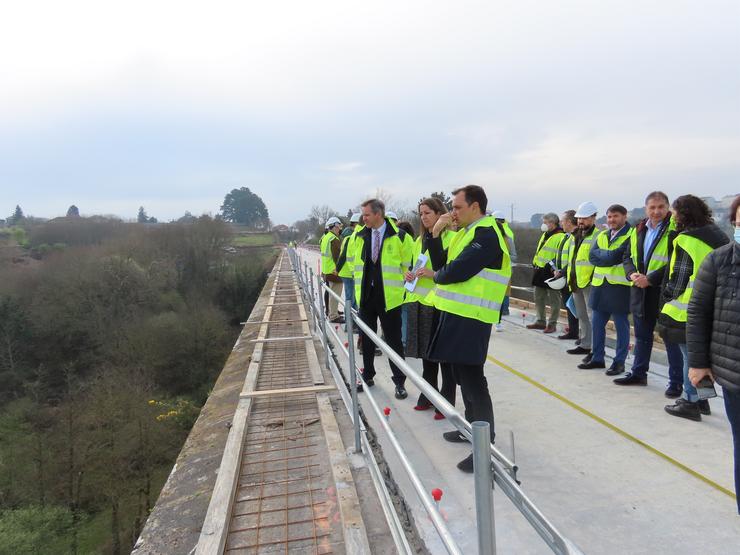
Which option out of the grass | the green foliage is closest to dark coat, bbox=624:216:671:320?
the green foliage

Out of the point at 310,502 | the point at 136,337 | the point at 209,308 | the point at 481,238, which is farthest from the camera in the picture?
the point at 209,308

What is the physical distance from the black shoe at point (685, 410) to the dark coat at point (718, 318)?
1.70 m

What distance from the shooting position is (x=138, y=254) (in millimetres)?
45531

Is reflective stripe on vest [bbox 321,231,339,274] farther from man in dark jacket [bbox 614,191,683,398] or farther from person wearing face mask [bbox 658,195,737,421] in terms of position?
person wearing face mask [bbox 658,195,737,421]

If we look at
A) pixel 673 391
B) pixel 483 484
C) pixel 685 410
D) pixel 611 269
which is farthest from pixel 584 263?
pixel 483 484

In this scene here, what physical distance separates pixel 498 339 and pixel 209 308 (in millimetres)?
36815

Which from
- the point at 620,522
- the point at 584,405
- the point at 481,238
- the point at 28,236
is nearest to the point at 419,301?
the point at 481,238

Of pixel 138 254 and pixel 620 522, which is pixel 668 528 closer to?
pixel 620 522

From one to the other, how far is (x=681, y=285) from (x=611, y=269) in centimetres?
124

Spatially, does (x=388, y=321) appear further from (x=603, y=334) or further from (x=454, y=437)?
(x=603, y=334)

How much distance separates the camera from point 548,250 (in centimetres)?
682

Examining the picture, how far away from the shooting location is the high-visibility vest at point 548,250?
267 inches

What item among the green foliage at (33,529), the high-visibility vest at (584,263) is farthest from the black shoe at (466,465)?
the green foliage at (33,529)

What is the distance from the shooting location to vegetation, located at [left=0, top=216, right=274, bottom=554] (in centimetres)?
1864
